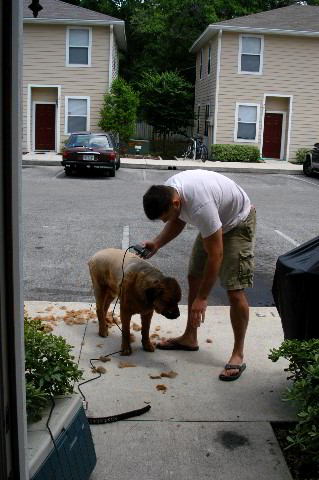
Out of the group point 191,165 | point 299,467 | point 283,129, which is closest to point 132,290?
point 299,467

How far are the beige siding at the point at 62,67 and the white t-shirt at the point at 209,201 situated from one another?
866 inches

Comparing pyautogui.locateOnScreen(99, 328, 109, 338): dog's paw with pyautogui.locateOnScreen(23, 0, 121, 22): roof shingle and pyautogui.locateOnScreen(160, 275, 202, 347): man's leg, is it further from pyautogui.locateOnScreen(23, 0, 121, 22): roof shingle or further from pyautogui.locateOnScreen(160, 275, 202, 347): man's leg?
pyautogui.locateOnScreen(23, 0, 121, 22): roof shingle

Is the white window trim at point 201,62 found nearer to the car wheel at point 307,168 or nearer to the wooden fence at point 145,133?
the wooden fence at point 145,133

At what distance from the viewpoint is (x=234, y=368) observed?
431 centimetres

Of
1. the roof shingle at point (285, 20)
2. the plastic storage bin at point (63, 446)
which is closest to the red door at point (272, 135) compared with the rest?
the roof shingle at point (285, 20)

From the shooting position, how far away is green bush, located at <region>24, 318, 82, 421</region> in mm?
2719

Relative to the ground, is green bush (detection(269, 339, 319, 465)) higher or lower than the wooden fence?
lower

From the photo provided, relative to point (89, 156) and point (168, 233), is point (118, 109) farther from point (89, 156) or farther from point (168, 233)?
point (168, 233)

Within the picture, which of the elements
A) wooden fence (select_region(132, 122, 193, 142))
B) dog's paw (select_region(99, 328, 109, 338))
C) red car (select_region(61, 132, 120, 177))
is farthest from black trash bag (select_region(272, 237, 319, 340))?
wooden fence (select_region(132, 122, 193, 142))

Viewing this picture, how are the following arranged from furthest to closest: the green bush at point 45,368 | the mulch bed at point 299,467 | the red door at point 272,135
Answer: the red door at point 272,135 < the mulch bed at point 299,467 < the green bush at point 45,368

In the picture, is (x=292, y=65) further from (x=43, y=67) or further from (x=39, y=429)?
(x=39, y=429)

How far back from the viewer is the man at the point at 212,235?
385cm

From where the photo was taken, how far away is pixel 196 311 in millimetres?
3955

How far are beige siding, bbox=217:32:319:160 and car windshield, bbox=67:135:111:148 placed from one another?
7.63 m
